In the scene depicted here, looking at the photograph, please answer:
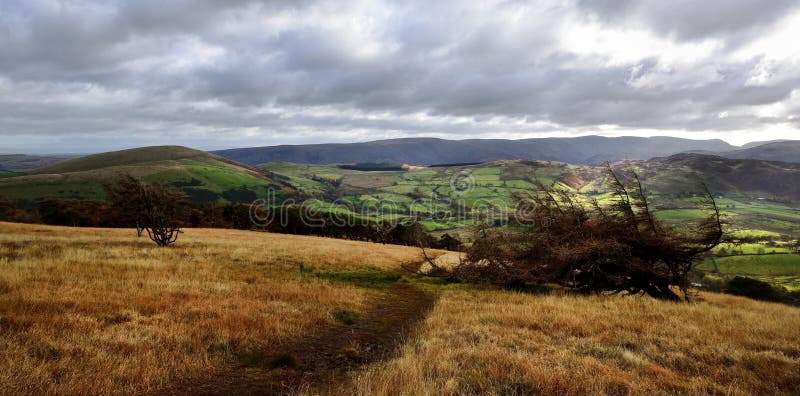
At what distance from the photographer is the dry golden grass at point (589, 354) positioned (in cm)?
614

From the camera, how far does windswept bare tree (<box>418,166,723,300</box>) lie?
17.7 meters

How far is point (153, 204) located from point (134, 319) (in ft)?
74.2

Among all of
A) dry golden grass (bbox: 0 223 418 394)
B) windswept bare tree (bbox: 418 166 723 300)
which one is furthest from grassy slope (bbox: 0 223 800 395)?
windswept bare tree (bbox: 418 166 723 300)

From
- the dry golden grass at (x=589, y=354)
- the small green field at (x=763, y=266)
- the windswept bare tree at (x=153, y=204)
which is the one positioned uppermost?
the windswept bare tree at (x=153, y=204)

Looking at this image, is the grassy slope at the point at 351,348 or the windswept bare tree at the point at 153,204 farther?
the windswept bare tree at the point at 153,204

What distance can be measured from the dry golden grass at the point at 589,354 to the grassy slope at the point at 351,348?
37 mm

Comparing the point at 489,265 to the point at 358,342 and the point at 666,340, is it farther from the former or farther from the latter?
the point at 358,342

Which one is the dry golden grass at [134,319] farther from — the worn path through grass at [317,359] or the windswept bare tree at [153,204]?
the windswept bare tree at [153,204]

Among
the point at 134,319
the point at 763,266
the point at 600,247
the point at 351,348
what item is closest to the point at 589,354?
the point at 351,348

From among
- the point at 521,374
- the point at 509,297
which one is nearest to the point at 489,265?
the point at 509,297

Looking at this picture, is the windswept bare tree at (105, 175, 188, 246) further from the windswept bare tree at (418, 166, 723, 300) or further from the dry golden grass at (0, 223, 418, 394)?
the windswept bare tree at (418, 166, 723, 300)

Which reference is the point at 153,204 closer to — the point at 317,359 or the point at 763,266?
the point at 317,359

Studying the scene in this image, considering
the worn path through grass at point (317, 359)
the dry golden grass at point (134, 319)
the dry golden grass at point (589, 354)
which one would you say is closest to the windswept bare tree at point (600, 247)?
the dry golden grass at point (589, 354)

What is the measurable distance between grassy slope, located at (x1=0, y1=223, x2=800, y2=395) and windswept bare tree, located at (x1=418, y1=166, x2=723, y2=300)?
3570mm
